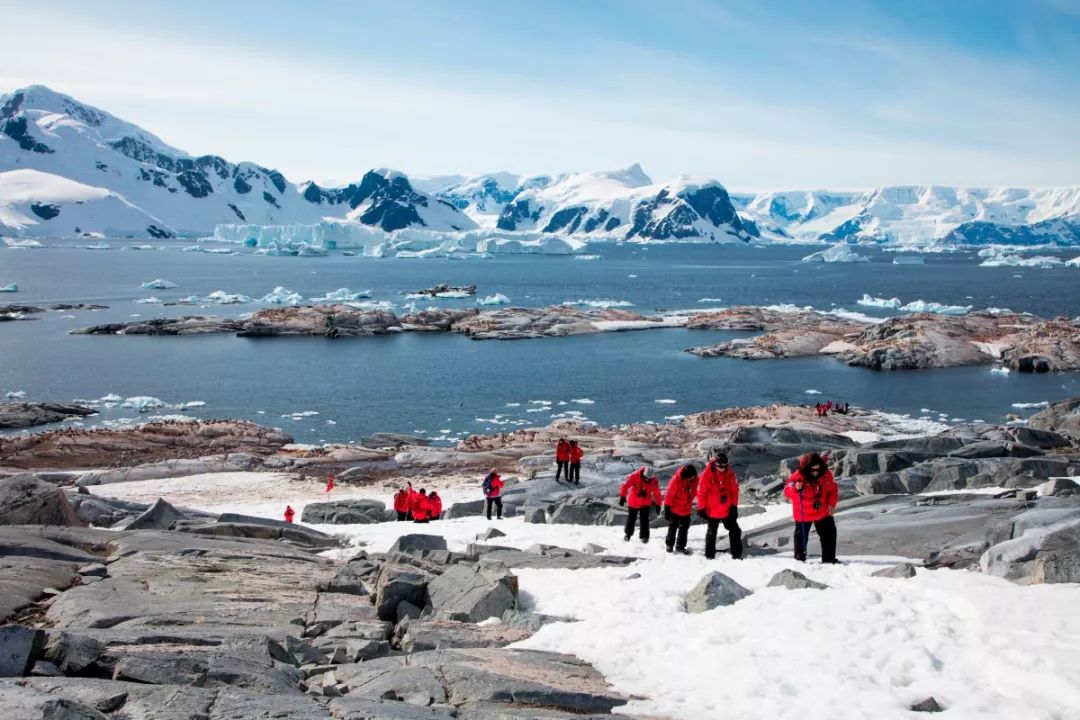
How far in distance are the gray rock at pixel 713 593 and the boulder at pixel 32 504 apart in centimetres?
1155

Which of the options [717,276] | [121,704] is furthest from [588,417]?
[717,276]

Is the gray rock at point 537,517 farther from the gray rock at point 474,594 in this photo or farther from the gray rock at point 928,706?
the gray rock at point 928,706

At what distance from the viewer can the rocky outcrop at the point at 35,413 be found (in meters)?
41.3

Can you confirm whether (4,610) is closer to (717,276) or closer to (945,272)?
(717,276)

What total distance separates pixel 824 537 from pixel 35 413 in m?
41.9

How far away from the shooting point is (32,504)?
1503 centimetres

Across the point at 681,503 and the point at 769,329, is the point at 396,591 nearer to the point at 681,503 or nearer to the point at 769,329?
the point at 681,503

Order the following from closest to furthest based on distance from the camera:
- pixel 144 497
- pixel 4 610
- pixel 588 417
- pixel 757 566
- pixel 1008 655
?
1. pixel 1008 655
2. pixel 4 610
3. pixel 757 566
4. pixel 144 497
5. pixel 588 417

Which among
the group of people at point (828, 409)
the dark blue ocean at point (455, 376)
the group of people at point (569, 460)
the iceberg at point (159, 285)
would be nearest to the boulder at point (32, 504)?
the group of people at point (569, 460)

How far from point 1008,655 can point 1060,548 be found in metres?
2.82

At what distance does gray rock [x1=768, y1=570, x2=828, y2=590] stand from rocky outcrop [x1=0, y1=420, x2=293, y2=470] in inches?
1066

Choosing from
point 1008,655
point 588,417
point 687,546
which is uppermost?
point 1008,655

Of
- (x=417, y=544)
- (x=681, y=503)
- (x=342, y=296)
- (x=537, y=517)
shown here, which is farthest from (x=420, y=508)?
(x=342, y=296)

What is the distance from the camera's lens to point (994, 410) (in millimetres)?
44375
